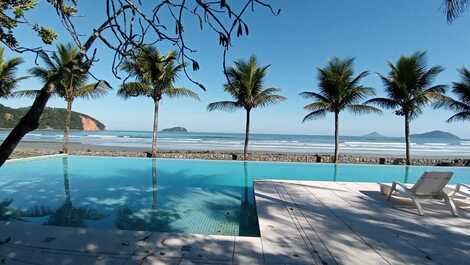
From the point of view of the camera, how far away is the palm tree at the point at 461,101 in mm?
13047

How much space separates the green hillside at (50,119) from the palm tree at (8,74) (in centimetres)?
2317

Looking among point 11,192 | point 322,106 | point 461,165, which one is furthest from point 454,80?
point 11,192

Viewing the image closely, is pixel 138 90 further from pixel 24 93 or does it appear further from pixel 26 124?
pixel 26 124

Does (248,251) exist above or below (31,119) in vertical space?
below

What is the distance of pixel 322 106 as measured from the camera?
13.8 metres

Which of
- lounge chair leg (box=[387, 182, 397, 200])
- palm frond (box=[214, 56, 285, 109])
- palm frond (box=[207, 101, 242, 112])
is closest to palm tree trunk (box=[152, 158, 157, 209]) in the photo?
palm frond (box=[207, 101, 242, 112])

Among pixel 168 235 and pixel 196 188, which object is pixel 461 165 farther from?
pixel 168 235

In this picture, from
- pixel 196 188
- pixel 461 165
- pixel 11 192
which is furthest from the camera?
pixel 461 165

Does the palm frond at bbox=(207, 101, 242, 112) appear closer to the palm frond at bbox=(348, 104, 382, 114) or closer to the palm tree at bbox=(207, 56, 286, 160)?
the palm tree at bbox=(207, 56, 286, 160)

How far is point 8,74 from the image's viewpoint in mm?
13375

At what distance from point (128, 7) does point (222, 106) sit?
41.8ft

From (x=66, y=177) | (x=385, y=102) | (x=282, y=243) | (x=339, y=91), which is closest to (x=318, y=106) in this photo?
(x=339, y=91)

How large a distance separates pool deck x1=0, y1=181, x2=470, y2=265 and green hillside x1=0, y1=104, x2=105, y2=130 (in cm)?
3713

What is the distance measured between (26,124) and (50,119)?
67.4 metres
